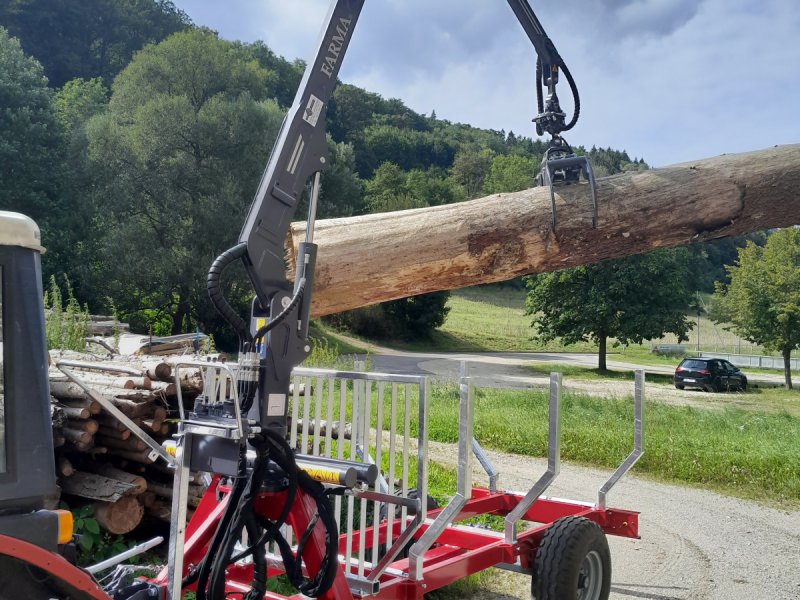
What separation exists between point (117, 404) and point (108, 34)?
77237 millimetres

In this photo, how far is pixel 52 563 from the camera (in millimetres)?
2320

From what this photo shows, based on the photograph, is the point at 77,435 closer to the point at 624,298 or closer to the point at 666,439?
the point at 666,439

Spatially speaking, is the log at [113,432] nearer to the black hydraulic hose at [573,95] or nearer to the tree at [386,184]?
the black hydraulic hose at [573,95]

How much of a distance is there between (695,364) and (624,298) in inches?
283

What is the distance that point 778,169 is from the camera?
16.8ft

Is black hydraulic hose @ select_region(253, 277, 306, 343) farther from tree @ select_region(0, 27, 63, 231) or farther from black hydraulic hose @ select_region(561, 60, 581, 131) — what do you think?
tree @ select_region(0, 27, 63, 231)

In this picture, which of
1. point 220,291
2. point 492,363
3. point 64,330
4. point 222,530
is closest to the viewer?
point 220,291

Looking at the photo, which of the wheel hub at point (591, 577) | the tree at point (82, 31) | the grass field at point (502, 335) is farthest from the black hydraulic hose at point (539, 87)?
the tree at point (82, 31)

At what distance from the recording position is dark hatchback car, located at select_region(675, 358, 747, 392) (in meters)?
30.4

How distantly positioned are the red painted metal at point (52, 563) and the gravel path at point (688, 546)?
3802 millimetres

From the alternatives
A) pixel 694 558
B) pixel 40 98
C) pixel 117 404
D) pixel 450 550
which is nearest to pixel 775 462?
pixel 694 558

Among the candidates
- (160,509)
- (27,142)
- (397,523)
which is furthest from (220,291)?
(27,142)

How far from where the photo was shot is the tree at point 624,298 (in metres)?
36.9

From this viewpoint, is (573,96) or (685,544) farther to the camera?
(685,544)
